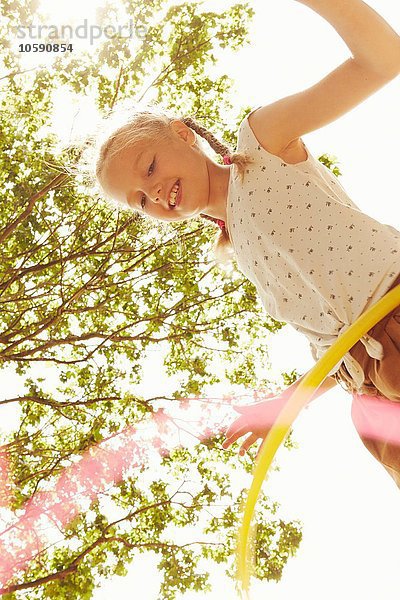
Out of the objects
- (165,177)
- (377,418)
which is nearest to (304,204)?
(165,177)

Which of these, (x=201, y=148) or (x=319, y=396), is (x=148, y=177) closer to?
(x=201, y=148)

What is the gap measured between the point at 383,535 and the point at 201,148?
6.42ft

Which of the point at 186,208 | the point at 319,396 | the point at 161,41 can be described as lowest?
the point at 319,396

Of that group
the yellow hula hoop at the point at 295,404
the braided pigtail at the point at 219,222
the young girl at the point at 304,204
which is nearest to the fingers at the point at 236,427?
the yellow hula hoop at the point at 295,404

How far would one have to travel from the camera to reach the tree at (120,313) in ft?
19.1

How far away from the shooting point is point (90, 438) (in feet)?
20.0

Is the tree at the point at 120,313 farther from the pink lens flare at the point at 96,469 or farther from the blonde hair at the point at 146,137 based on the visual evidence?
the blonde hair at the point at 146,137

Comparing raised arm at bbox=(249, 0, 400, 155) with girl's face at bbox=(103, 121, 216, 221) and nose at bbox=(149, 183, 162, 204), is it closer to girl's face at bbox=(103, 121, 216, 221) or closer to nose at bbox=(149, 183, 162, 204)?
girl's face at bbox=(103, 121, 216, 221)

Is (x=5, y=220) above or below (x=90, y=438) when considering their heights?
above

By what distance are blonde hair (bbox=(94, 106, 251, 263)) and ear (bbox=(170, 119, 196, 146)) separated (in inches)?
1.0

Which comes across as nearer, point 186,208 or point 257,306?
point 186,208

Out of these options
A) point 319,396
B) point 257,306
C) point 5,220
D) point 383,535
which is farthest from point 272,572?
point 5,220

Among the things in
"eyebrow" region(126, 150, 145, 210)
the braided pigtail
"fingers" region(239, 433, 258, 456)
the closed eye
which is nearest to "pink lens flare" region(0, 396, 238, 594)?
"fingers" region(239, 433, 258, 456)

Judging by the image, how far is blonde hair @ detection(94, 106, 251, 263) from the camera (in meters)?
2.47
